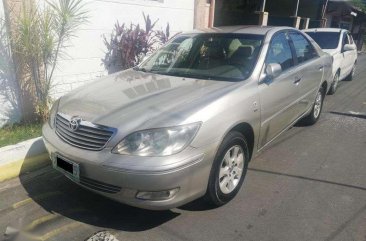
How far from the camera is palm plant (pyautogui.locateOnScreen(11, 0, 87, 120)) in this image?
4816mm

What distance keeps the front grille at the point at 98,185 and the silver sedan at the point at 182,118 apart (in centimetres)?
1

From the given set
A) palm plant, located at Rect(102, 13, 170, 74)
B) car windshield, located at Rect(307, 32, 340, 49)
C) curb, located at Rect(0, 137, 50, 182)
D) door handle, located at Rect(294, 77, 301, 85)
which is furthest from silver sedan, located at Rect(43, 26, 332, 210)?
car windshield, located at Rect(307, 32, 340, 49)

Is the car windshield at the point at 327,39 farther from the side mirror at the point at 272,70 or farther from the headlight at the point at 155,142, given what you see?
the headlight at the point at 155,142

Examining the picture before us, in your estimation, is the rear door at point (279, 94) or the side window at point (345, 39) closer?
the rear door at point (279, 94)

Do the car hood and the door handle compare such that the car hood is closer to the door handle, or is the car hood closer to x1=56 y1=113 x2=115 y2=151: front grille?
x1=56 y1=113 x2=115 y2=151: front grille

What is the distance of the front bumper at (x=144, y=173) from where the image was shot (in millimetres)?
2643

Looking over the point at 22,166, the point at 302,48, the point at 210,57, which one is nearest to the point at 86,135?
the point at 22,166

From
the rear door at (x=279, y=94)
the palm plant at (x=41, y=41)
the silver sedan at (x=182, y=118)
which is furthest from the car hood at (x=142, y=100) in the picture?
the palm plant at (x=41, y=41)

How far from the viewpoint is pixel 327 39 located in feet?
28.7

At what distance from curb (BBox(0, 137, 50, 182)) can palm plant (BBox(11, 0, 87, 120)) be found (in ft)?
3.49

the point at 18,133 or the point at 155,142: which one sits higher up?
the point at 155,142

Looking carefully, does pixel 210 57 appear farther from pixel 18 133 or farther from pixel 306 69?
pixel 18 133

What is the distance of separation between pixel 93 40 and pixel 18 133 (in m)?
2.44

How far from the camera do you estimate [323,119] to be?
642cm
